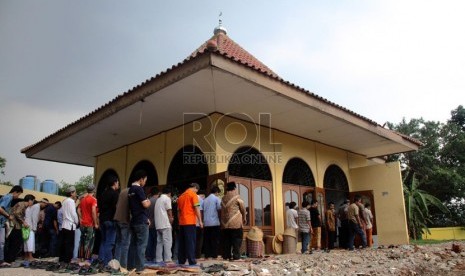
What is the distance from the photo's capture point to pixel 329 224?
35.4 ft

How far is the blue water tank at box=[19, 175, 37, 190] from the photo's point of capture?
18.3 metres

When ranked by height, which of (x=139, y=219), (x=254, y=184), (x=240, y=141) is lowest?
(x=139, y=219)

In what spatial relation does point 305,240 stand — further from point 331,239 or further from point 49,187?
point 49,187

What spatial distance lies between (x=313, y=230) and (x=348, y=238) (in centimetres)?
124

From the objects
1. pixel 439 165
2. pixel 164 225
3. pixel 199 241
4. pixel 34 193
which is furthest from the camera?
pixel 439 165

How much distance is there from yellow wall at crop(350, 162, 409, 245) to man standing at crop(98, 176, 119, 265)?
31.6ft

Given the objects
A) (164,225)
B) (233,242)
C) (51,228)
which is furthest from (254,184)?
(51,228)

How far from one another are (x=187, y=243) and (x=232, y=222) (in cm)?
120

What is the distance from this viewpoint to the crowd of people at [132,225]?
5703 mm

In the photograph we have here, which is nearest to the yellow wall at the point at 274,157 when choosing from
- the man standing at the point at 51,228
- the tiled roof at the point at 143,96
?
the tiled roof at the point at 143,96

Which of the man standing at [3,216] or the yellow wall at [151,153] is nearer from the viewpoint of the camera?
the man standing at [3,216]

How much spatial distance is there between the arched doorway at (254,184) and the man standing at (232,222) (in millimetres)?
2143

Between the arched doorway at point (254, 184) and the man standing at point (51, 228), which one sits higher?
the arched doorway at point (254, 184)

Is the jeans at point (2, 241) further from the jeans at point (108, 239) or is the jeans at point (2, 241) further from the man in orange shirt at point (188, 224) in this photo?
the man in orange shirt at point (188, 224)
